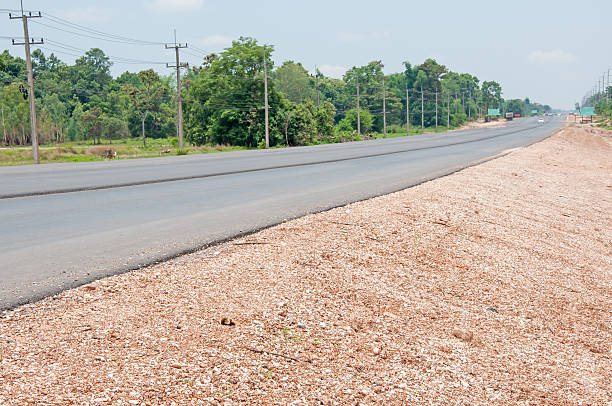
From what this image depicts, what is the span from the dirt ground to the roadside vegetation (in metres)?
26.5

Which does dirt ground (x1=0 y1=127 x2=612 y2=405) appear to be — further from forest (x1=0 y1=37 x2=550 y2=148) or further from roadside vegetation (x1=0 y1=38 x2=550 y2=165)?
forest (x1=0 y1=37 x2=550 y2=148)

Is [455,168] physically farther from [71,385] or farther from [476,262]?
[71,385]

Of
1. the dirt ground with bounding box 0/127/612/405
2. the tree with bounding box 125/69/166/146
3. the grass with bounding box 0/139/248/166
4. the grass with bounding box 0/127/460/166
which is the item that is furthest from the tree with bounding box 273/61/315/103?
the dirt ground with bounding box 0/127/612/405

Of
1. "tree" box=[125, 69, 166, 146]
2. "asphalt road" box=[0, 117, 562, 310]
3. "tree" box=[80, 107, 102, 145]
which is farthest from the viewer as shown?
"tree" box=[80, 107, 102, 145]

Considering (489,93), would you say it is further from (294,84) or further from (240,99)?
(240,99)

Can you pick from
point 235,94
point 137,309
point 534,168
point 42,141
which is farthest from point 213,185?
point 42,141

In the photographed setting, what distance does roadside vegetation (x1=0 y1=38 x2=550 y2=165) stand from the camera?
4959cm

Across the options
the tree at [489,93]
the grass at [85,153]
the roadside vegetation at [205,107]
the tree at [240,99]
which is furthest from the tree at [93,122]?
the tree at [489,93]

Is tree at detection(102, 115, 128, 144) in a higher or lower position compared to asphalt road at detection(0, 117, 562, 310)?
higher

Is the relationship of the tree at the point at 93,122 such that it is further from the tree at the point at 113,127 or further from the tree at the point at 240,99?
the tree at the point at 240,99

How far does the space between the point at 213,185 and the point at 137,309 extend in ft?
30.8

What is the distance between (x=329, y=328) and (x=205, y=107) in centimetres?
5432

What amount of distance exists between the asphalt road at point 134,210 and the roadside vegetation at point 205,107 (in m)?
17.3

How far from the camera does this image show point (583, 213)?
12398 mm
